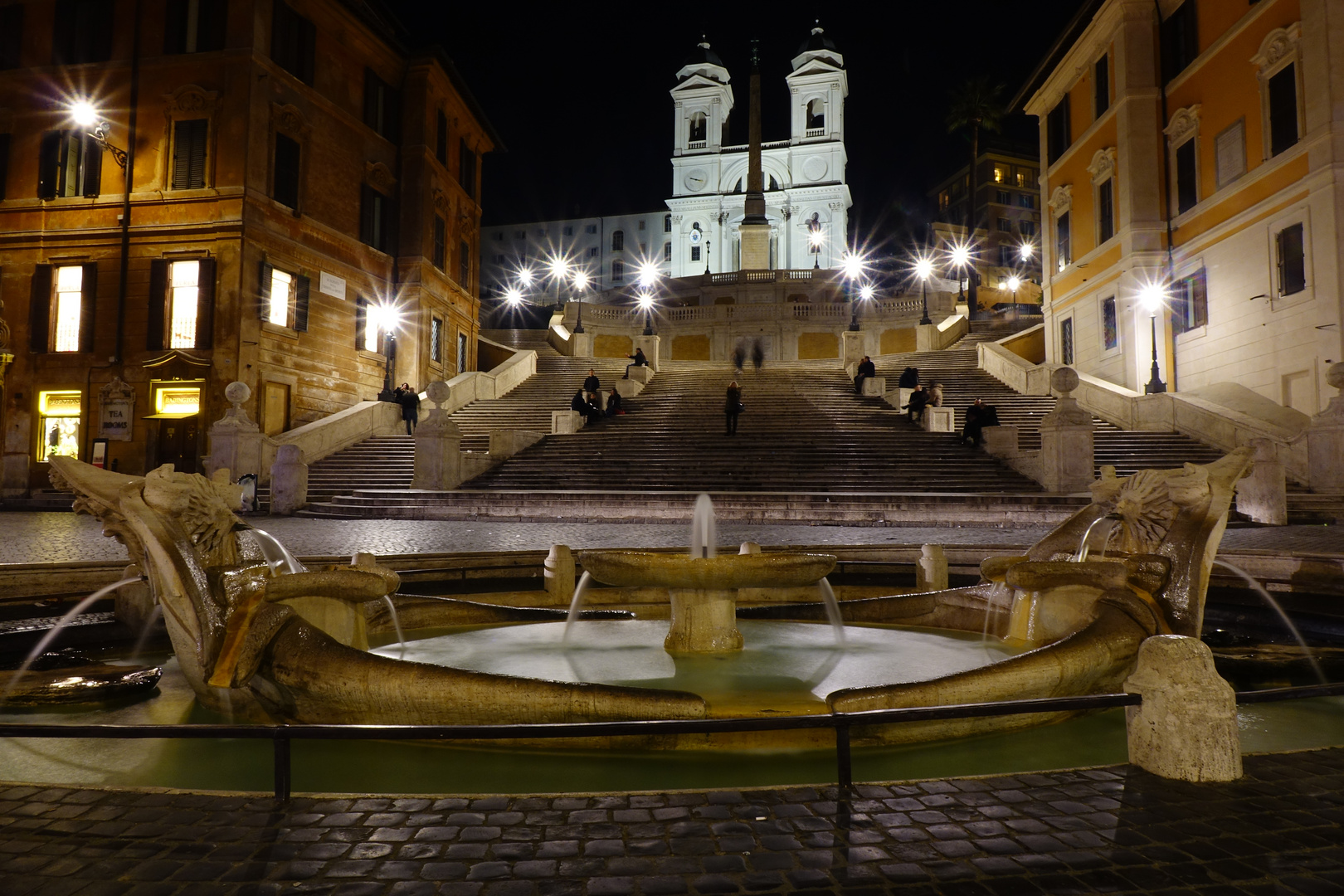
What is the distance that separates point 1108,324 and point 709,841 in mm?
29661

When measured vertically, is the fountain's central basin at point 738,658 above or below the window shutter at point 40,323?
below

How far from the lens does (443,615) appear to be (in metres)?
6.30

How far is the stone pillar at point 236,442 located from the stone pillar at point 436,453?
407 cm

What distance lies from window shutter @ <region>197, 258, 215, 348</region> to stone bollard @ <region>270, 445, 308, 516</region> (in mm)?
8004

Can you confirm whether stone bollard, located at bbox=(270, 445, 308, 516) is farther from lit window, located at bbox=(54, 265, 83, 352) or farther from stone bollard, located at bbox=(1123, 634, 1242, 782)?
stone bollard, located at bbox=(1123, 634, 1242, 782)

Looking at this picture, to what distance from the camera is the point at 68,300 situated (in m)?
22.9

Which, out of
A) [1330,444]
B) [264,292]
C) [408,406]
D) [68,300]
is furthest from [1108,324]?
[68,300]

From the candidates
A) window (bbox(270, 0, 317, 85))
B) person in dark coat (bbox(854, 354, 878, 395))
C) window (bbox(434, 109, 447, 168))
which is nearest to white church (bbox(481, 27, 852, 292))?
window (bbox(434, 109, 447, 168))

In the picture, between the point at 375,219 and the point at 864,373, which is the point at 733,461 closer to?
the point at 864,373

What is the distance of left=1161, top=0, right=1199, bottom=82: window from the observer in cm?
Answer: 2415

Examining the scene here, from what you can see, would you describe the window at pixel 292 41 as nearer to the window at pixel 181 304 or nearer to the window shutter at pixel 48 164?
the window shutter at pixel 48 164

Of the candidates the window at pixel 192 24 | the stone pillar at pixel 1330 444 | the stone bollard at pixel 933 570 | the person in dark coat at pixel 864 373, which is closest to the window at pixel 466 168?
the window at pixel 192 24

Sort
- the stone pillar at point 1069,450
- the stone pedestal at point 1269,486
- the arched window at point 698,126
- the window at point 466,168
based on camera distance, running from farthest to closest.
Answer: the arched window at point 698,126 < the window at point 466,168 < the stone pillar at point 1069,450 < the stone pedestal at point 1269,486

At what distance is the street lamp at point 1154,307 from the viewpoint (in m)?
21.3
